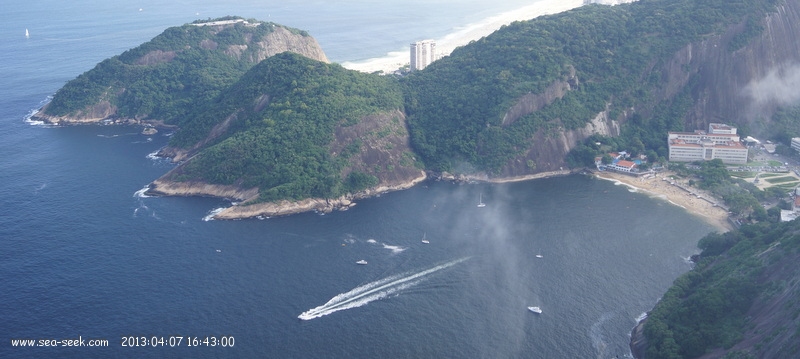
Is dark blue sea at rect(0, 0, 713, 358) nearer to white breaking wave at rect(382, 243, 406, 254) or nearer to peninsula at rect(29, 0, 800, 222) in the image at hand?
white breaking wave at rect(382, 243, 406, 254)

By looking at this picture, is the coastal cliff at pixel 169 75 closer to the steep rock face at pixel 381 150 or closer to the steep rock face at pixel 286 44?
the steep rock face at pixel 286 44

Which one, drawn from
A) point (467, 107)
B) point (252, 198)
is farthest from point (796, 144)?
point (252, 198)

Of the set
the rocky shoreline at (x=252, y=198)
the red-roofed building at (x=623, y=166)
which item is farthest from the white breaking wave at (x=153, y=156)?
the red-roofed building at (x=623, y=166)

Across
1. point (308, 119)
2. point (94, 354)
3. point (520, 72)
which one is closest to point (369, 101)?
point (308, 119)

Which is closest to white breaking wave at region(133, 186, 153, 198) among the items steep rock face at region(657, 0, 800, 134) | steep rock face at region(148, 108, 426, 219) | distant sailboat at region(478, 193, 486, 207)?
steep rock face at region(148, 108, 426, 219)

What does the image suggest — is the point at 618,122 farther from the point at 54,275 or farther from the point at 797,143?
the point at 54,275

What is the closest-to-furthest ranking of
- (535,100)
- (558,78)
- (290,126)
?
(290,126)
(535,100)
(558,78)

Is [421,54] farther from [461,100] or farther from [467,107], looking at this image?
[467,107]
